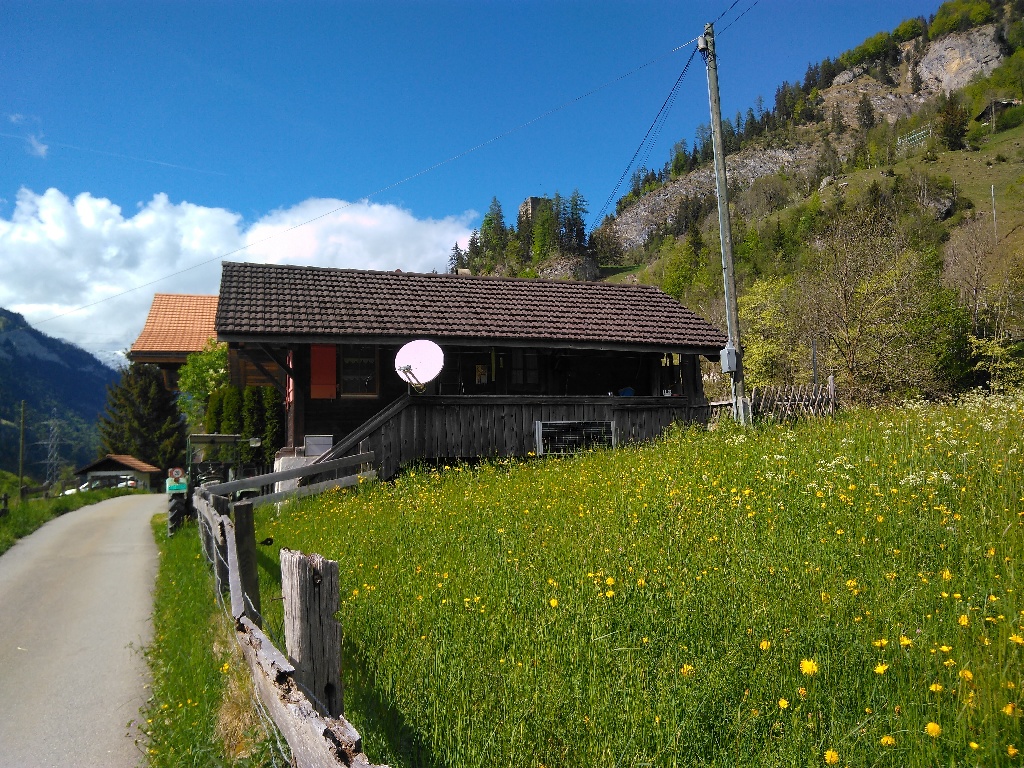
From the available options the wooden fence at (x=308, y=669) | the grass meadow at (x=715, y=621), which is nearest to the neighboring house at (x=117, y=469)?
the grass meadow at (x=715, y=621)

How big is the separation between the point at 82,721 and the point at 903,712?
6.85m

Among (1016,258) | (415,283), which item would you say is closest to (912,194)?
(1016,258)

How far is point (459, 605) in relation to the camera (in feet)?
17.1

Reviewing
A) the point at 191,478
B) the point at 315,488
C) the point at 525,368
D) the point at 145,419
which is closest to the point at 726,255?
the point at 525,368

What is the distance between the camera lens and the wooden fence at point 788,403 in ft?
54.7

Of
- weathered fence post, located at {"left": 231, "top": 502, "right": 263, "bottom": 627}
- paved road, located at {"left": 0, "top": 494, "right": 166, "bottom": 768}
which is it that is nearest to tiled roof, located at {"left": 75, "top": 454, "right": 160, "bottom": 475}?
paved road, located at {"left": 0, "top": 494, "right": 166, "bottom": 768}

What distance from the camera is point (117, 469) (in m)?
61.0

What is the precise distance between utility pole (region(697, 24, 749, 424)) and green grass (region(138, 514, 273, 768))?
11717 mm

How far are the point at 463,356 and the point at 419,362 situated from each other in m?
3.94

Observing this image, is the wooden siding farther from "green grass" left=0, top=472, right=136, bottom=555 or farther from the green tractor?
"green grass" left=0, top=472, right=136, bottom=555

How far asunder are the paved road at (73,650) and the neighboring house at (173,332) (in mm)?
25512

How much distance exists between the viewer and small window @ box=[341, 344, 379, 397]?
16938mm

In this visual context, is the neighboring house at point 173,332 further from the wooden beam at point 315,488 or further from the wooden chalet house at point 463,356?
the wooden beam at point 315,488

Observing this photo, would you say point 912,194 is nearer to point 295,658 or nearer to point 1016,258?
point 1016,258
